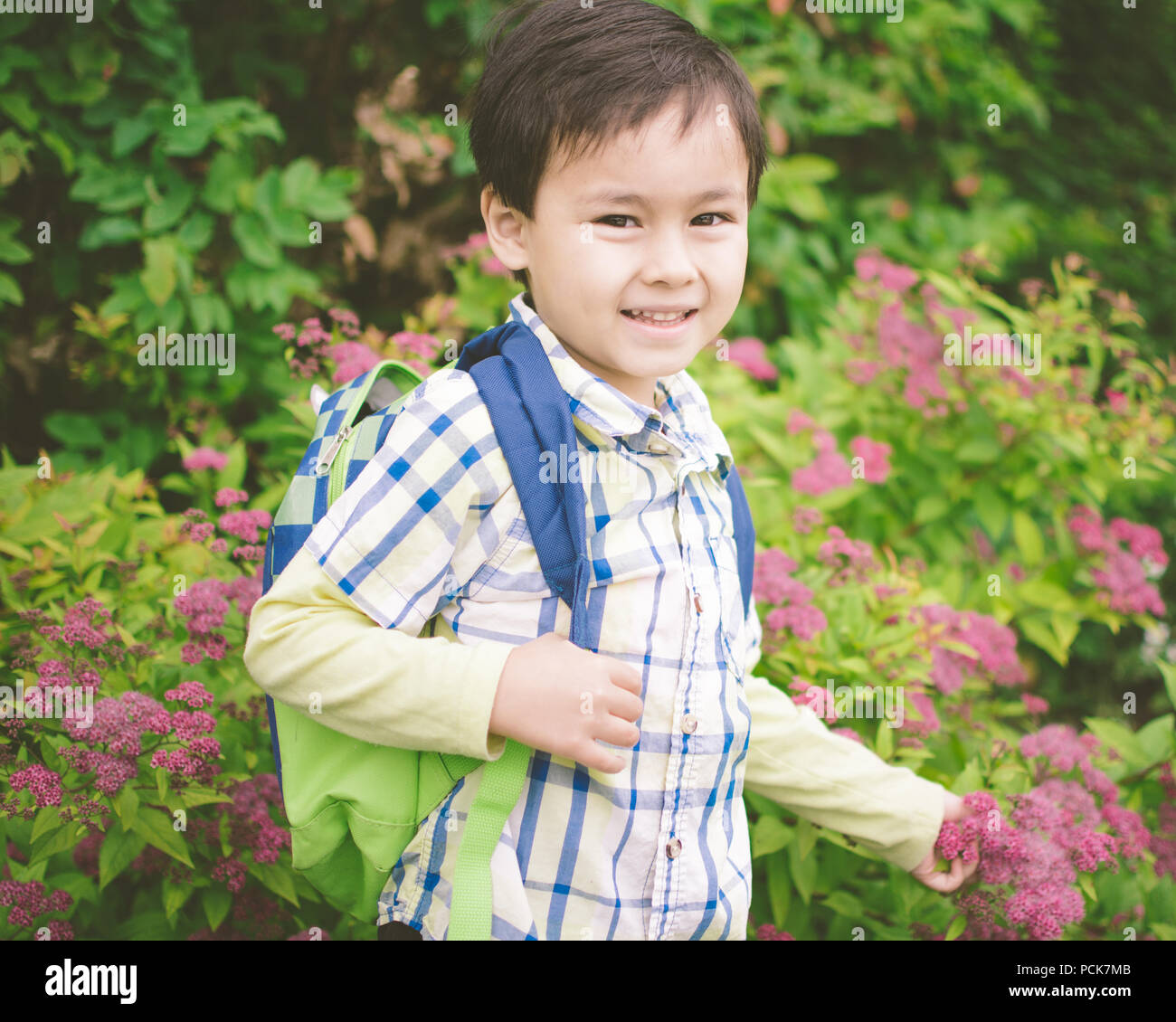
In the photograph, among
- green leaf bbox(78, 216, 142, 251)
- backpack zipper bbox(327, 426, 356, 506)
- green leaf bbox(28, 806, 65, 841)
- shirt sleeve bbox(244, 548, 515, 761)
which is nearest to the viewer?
Result: shirt sleeve bbox(244, 548, 515, 761)

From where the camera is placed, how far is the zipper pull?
1.27 m

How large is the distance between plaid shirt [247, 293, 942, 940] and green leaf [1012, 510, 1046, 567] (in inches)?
60.9

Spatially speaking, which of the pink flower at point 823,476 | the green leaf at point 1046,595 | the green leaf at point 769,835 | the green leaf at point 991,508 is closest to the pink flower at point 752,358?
the pink flower at point 823,476

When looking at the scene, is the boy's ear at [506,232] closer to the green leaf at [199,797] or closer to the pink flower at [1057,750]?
the green leaf at [199,797]

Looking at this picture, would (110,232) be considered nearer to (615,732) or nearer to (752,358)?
(752,358)

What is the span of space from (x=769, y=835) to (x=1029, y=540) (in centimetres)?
130

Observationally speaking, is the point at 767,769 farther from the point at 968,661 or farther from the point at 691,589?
the point at 968,661

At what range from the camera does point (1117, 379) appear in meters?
2.57

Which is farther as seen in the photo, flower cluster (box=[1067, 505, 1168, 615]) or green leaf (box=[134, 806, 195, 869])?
flower cluster (box=[1067, 505, 1168, 615])

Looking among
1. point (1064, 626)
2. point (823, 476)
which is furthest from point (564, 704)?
point (1064, 626)

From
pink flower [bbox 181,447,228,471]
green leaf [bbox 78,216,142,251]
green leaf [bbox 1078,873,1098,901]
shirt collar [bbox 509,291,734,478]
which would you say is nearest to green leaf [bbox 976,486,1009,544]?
green leaf [bbox 1078,873,1098,901]

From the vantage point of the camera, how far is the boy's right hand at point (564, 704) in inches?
44.7

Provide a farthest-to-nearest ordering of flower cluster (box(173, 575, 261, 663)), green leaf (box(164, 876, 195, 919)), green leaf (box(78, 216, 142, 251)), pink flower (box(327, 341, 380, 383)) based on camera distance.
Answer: green leaf (box(78, 216, 142, 251)) < pink flower (box(327, 341, 380, 383)) < flower cluster (box(173, 575, 261, 663)) < green leaf (box(164, 876, 195, 919))

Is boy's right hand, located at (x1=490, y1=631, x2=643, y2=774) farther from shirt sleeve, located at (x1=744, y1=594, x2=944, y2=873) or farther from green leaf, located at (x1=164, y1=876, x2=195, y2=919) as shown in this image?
green leaf, located at (x1=164, y1=876, x2=195, y2=919)
